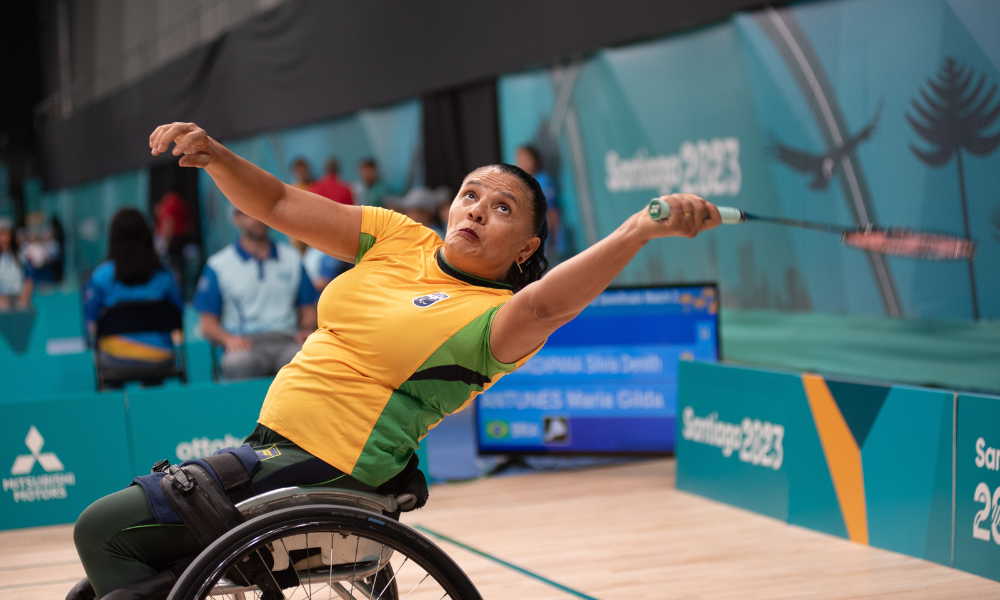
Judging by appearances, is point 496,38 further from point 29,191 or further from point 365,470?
point 29,191

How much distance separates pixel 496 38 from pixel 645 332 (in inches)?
153

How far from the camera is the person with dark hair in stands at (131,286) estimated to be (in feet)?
16.1

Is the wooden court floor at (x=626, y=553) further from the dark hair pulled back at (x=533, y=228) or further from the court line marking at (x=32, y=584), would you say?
the dark hair pulled back at (x=533, y=228)

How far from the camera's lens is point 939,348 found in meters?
4.68

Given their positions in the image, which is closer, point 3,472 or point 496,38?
point 3,472

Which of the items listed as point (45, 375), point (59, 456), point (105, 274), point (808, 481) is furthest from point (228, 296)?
point (808, 481)

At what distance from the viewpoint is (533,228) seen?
2.21m

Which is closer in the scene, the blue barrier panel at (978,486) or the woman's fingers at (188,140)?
the woman's fingers at (188,140)

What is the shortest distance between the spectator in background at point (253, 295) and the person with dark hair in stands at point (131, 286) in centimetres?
22

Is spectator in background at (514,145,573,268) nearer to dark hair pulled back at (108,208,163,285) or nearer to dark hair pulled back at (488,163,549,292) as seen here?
dark hair pulled back at (108,208,163,285)

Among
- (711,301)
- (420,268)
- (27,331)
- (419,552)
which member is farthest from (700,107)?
(27,331)

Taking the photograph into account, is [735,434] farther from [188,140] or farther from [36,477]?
[36,477]

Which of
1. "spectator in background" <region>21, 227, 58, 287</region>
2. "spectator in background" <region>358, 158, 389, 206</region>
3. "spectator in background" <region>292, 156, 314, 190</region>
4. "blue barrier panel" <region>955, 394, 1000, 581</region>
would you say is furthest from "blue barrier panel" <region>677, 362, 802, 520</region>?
"spectator in background" <region>21, 227, 58, 287</region>

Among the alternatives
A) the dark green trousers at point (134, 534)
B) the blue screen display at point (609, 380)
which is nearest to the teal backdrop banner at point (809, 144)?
the blue screen display at point (609, 380)
